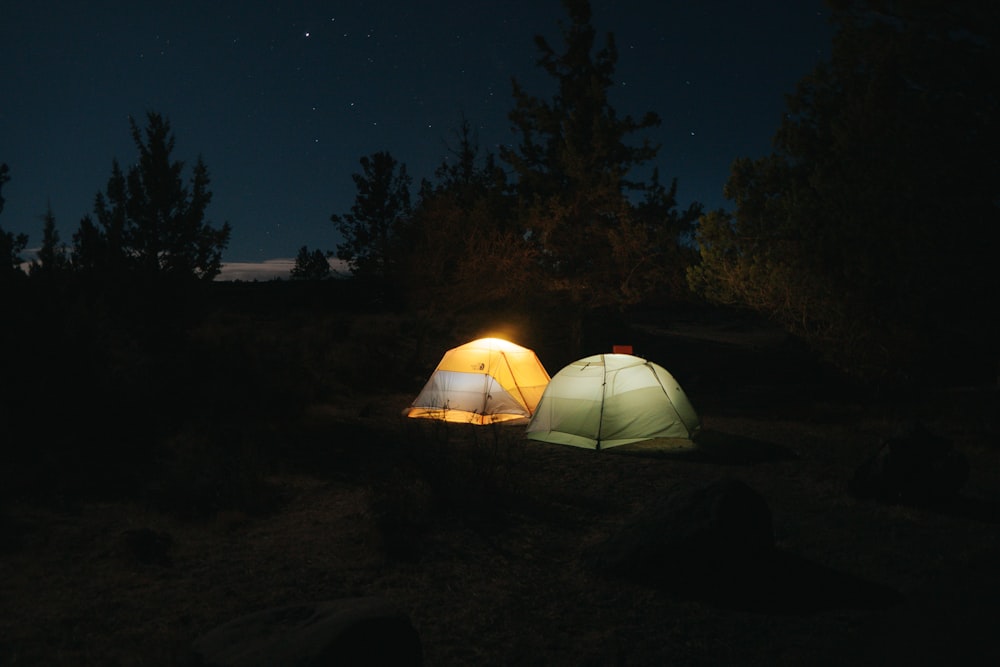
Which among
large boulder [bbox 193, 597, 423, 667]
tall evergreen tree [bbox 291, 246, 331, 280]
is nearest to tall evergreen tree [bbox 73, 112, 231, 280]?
large boulder [bbox 193, 597, 423, 667]

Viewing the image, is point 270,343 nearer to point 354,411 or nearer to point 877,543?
point 354,411

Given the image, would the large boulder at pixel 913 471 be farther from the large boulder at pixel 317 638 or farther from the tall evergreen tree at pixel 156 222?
the tall evergreen tree at pixel 156 222

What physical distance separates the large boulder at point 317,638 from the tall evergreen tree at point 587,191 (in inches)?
722

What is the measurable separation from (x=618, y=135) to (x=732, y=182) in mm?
8955

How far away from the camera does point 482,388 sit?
601 inches

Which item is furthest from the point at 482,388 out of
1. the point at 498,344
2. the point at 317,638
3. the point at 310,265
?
the point at 310,265

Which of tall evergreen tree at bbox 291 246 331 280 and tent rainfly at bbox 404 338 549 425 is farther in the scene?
tall evergreen tree at bbox 291 246 331 280

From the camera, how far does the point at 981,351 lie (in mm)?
12461

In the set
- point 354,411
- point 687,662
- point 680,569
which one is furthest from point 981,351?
point 354,411

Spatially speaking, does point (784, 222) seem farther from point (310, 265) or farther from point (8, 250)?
point (310, 265)

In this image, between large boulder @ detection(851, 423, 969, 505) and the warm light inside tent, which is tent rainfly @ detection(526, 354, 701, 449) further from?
large boulder @ detection(851, 423, 969, 505)

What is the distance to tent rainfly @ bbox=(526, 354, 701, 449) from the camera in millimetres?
12633

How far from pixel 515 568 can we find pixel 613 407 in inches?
245

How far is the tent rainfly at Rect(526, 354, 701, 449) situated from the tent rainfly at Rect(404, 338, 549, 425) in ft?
6.56
